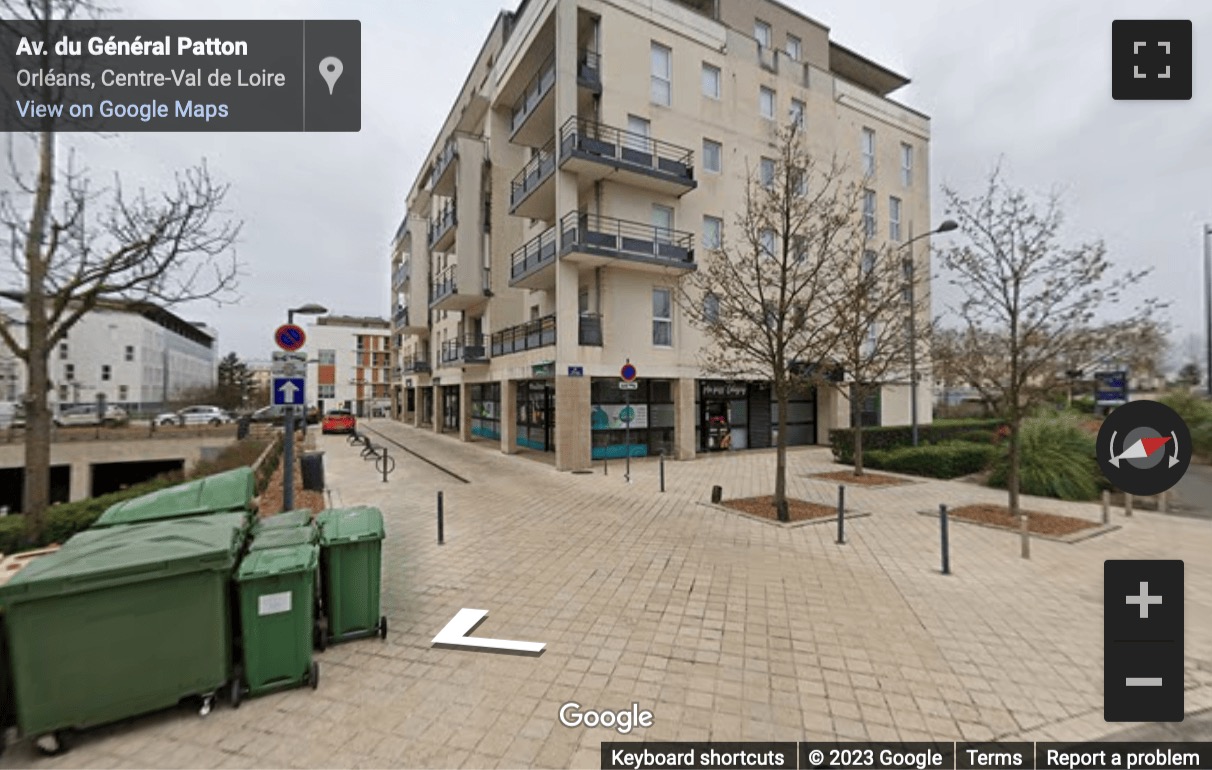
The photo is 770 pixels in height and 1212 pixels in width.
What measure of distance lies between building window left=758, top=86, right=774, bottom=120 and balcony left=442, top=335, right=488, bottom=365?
15.8 metres

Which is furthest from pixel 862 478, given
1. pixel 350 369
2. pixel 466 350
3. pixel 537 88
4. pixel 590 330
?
pixel 350 369

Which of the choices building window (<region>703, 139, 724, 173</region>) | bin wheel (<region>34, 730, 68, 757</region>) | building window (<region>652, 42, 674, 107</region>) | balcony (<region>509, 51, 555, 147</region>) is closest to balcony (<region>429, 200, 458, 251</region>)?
balcony (<region>509, 51, 555, 147</region>)

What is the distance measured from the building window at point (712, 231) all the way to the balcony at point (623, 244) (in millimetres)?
864

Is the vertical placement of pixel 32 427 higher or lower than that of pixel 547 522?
higher

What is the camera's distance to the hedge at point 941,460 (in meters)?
13.2

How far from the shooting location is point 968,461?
A: 44.4 feet

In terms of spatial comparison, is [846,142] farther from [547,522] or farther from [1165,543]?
[547,522]

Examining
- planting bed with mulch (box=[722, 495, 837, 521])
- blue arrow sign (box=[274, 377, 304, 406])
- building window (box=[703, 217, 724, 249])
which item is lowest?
planting bed with mulch (box=[722, 495, 837, 521])

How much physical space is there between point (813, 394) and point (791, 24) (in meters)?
17.0

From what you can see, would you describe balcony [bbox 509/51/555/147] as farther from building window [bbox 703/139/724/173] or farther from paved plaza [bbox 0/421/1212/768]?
paved plaza [bbox 0/421/1212/768]

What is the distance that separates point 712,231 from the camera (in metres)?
18.6

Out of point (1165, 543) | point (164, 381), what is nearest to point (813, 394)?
point (1165, 543)

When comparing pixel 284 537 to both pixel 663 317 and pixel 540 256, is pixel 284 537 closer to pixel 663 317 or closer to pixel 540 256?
pixel 540 256

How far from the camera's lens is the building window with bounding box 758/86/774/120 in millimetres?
19797
